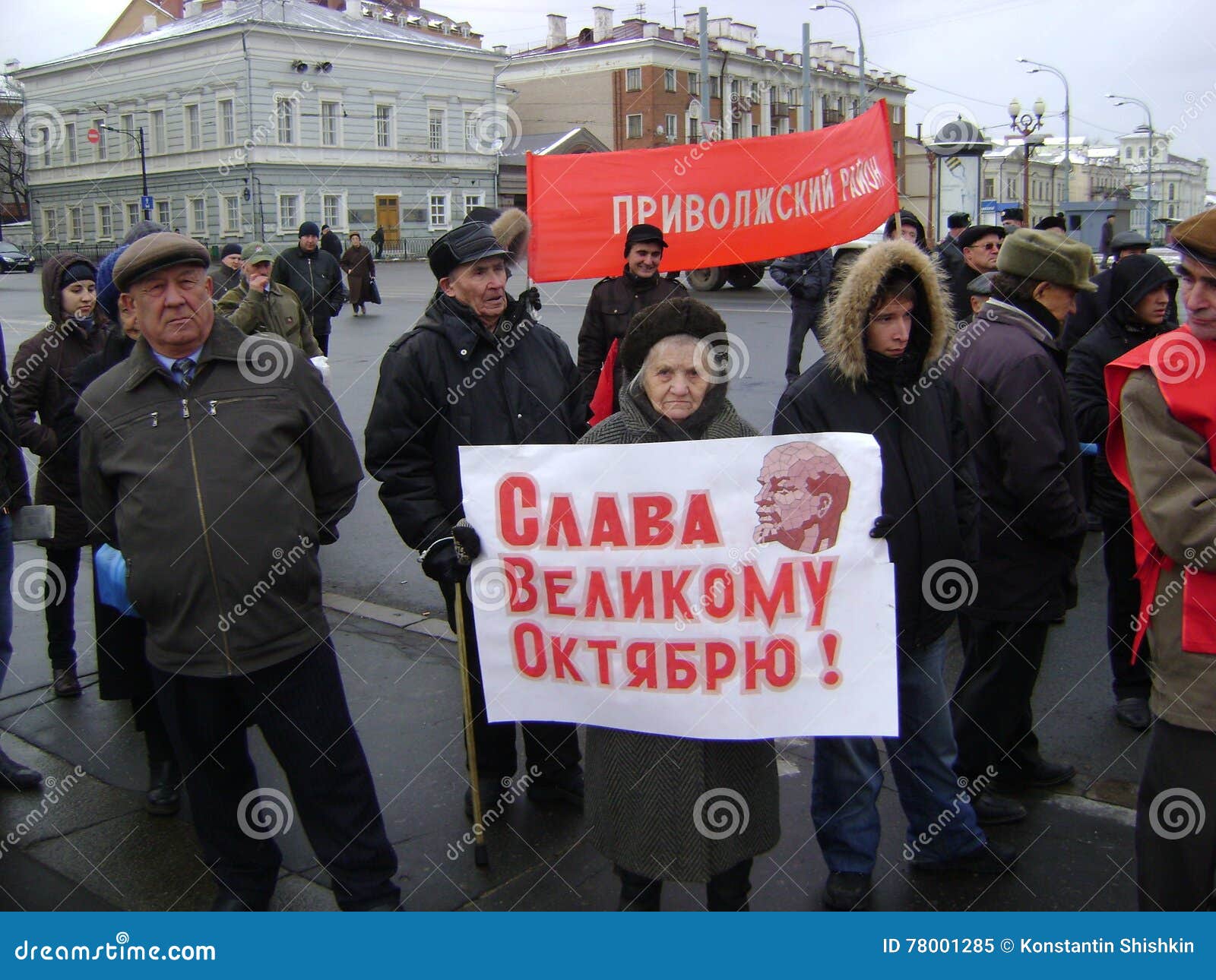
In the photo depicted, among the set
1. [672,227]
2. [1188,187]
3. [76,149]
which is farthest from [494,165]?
[672,227]

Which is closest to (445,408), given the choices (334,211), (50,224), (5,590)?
(5,590)

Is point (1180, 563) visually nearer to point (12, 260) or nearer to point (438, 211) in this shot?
point (12, 260)

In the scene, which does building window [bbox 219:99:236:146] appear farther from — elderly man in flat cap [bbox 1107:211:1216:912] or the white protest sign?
elderly man in flat cap [bbox 1107:211:1216:912]

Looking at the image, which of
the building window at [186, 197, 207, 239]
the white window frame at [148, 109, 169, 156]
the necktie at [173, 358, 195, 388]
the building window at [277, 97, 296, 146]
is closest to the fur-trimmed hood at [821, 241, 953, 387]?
the necktie at [173, 358, 195, 388]

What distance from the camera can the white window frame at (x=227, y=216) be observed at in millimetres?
49250

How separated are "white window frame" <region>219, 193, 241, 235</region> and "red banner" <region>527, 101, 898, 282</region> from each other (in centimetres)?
4670

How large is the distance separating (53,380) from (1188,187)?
232 feet

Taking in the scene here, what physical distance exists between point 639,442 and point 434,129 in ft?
174

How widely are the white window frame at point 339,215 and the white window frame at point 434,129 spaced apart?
4917mm

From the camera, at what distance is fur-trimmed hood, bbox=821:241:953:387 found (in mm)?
3203

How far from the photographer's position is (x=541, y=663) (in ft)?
10.3

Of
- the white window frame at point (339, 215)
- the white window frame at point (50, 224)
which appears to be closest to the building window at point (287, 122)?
the white window frame at point (339, 215)

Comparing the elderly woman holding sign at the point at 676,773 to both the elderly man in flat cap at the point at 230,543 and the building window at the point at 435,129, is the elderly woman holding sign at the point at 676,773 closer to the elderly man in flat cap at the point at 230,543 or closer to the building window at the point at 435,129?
the elderly man in flat cap at the point at 230,543

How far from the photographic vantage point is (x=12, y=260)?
46.9 m
